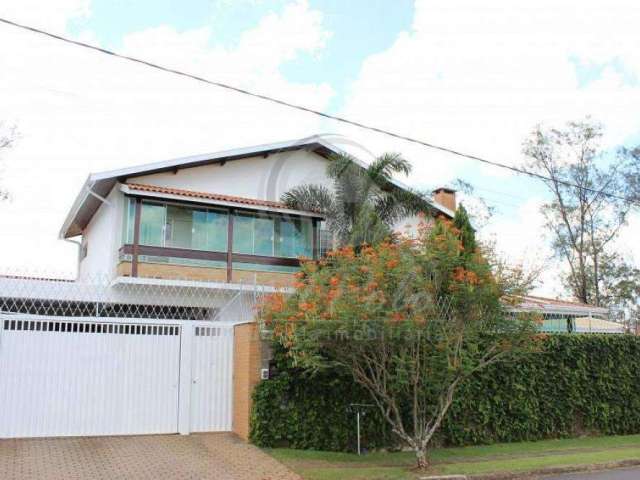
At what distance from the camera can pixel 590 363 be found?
1506cm

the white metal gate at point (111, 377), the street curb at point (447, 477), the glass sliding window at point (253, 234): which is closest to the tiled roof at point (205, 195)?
the glass sliding window at point (253, 234)

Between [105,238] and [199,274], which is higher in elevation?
[105,238]

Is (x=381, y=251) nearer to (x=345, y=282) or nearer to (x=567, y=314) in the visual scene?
(x=345, y=282)

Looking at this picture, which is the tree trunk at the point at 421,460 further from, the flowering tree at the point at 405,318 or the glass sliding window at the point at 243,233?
the glass sliding window at the point at 243,233

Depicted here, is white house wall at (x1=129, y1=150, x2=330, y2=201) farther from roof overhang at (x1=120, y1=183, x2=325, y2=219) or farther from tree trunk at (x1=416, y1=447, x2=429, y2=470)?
tree trunk at (x1=416, y1=447, x2=429, y2=470)

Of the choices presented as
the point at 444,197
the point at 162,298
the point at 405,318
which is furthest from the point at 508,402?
the point at 444,197

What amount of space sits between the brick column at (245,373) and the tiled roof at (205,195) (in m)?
7.98

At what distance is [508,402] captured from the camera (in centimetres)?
1384

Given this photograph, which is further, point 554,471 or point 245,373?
point 245,373

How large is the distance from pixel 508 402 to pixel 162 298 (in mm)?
10229

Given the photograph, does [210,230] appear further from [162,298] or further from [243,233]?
[162,298]

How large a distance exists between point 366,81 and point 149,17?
14.5 ft

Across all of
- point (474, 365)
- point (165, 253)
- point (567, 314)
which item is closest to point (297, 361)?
point (474, 365)

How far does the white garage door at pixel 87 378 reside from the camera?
11086 millimetres
